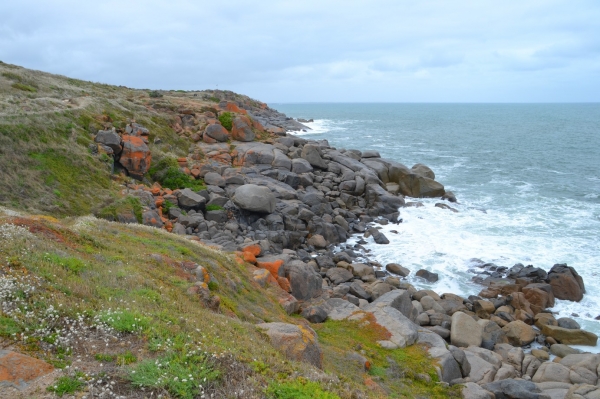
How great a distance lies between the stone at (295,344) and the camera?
9.99m

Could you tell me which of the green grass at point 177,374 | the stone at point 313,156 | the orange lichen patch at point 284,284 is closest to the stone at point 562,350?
the orange lichen patch at point 284,284

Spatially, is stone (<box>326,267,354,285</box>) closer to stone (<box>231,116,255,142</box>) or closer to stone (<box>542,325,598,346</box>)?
stone (<box>542,325,598,346</box>)

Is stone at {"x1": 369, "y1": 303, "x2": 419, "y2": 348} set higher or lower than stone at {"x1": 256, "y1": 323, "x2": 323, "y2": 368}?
lower

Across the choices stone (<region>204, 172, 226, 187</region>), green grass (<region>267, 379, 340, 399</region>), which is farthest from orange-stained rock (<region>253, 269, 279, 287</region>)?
stone (<region>204, 172, 226, 187</region>)

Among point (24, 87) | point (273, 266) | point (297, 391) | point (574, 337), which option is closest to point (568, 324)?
point (574, 337)

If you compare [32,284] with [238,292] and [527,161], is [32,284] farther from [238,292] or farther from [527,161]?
[527,161]

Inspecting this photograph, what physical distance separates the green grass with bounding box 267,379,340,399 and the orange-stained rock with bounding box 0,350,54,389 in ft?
11.2

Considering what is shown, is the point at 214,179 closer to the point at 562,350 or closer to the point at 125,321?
the point at 562,350

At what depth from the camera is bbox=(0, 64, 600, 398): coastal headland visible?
24.7ft

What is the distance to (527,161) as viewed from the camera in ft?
199

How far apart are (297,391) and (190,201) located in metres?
20.9

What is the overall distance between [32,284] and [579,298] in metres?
25.3

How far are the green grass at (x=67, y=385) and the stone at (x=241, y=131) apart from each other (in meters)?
35.4

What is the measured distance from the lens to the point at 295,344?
1022 cm
